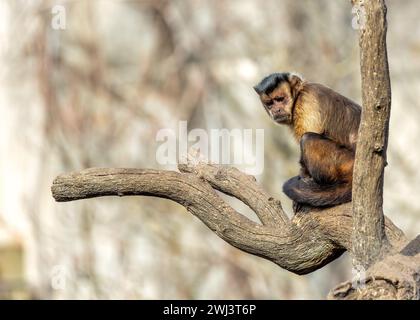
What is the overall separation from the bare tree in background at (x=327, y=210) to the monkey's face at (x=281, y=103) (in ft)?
3.04

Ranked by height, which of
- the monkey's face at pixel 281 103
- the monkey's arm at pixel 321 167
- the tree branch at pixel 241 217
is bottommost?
the tree branch at pixel 241 217

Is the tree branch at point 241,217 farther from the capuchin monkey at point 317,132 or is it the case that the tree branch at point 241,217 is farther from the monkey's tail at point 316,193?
the capuchin monkey at point 317,132

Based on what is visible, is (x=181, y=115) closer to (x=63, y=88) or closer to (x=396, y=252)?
(x=63, y=88)

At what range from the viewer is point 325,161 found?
5.73m

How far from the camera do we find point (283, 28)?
12.0 metres

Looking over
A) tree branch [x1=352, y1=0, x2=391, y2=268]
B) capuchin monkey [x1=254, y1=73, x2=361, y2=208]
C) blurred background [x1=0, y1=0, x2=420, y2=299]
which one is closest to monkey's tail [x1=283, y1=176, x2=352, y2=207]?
capuchin monkey [x1=254, y1=73, x2=361, y2=208]

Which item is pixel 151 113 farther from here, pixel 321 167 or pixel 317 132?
pixel 321 167

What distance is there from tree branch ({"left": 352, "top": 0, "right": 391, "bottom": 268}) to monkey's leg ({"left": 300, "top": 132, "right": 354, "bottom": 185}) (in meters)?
1.06

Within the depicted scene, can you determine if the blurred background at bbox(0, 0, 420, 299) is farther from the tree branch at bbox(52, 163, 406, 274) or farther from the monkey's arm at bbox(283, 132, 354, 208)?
the tree branch at bbox(52, 163, 406, 274)

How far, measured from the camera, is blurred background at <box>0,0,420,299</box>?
38.7ft

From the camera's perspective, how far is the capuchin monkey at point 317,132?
221 inches

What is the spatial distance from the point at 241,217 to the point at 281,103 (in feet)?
4.91

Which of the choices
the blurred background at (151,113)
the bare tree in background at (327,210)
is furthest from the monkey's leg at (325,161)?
the blurred background at (151,113)
